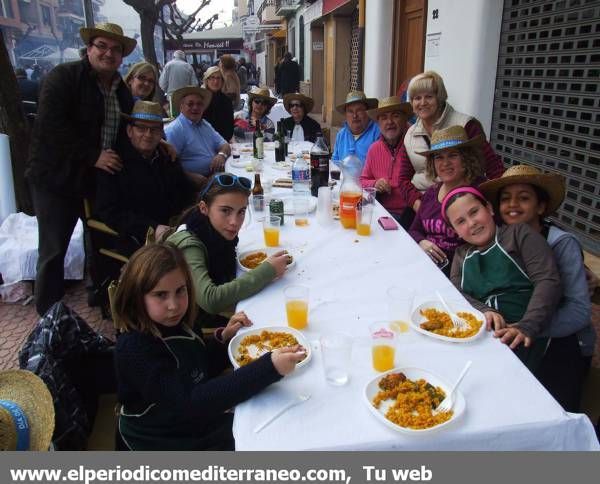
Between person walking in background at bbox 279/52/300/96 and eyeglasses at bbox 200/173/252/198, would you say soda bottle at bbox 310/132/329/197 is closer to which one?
eyeglasses at bbox 200/173/252/198

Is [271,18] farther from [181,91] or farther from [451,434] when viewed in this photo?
[451,434]

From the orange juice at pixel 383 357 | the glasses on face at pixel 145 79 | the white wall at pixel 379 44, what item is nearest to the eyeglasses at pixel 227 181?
the orange juice at pixel 383 357

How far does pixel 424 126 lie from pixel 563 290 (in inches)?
76.8

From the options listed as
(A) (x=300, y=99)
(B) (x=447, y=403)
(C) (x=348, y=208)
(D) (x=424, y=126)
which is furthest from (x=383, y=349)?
(A) (x=300, y=99)

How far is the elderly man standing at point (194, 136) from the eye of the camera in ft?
15.2

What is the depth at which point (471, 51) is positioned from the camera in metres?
5.27

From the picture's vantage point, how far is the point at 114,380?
1.97 m

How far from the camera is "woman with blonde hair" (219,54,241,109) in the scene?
24.3ft

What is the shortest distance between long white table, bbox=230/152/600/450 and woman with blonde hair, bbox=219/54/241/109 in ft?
19.9

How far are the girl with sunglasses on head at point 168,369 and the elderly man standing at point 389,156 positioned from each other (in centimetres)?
236

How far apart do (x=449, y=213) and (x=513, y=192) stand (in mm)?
357

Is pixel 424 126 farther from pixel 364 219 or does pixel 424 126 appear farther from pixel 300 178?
pixel 364 219

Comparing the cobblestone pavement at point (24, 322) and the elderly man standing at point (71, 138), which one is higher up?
the elderly man standing at point (71, 138)

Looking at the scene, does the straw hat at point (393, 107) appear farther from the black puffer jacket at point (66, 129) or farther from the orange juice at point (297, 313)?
the orange juice at point (297, 313)
